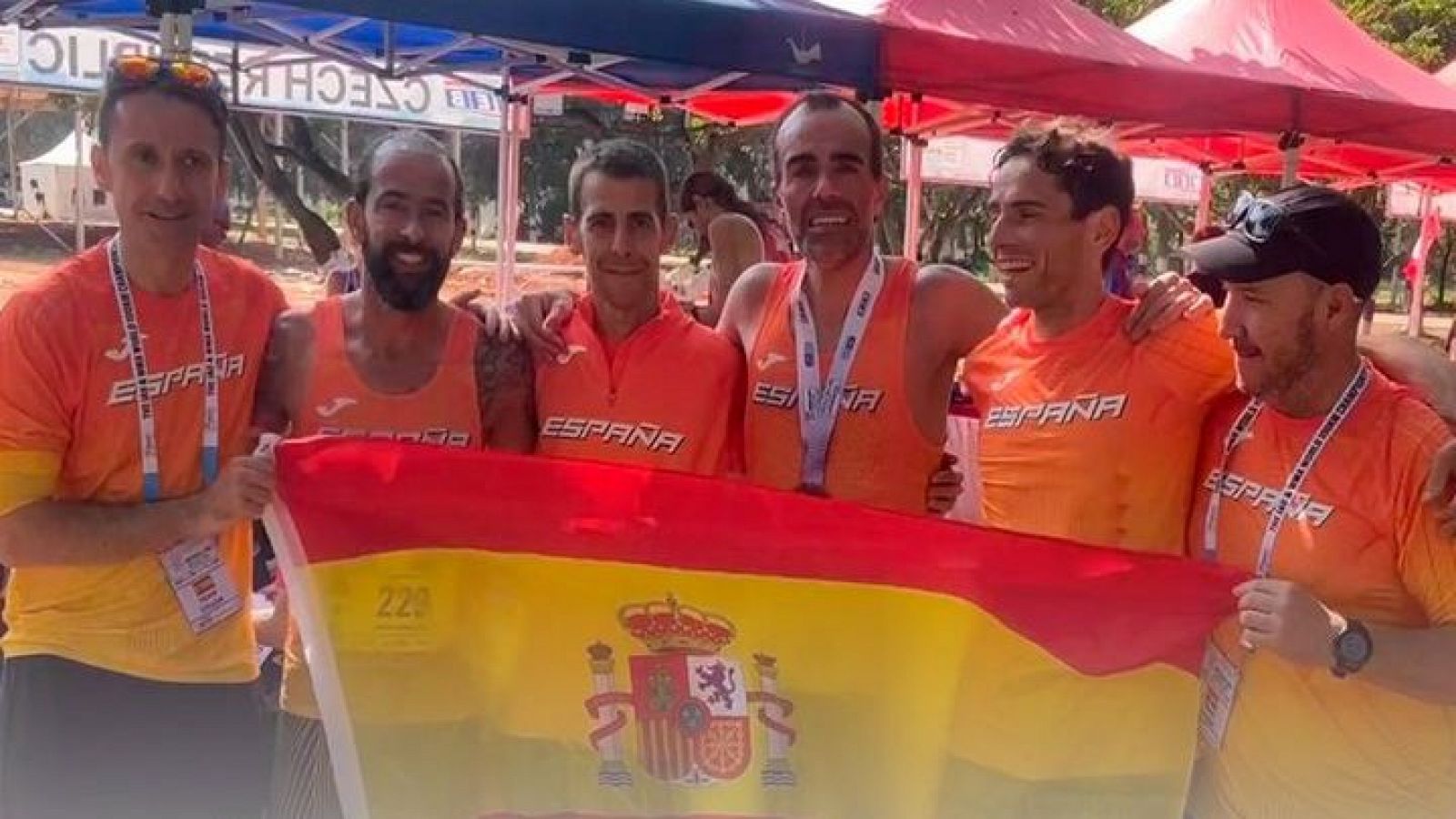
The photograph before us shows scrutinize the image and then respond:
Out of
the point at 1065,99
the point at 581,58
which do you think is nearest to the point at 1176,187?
the point at 1065,99

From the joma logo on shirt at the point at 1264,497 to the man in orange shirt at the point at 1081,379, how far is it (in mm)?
157

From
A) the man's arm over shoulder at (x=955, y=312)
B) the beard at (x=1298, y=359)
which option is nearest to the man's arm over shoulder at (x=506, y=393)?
the man's arm over shoulder at (x=955, y=312)

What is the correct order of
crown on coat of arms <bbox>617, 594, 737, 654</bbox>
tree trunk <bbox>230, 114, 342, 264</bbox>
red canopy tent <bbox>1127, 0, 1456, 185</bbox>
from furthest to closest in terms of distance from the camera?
1. tree trunk <bbox>230, 114, 342, 264</bbox>
2. red canopy tent <bbox>1127, 0, 1456, 185</bbox>
3. crown on coat of arms <bbox>617, 594, 737, 654</bbox>

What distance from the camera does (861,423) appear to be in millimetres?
3453

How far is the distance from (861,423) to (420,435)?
3.70 ft

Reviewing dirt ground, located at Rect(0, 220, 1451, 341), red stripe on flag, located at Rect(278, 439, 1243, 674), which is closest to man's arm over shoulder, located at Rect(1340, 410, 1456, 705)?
red stripe on flag, located at Rect(278, 439, 1243, 674)

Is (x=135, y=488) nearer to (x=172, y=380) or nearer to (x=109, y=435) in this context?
(x=109, y=435)

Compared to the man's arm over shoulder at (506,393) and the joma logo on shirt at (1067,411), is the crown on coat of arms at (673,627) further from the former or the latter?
the joma logo on shirt at (1067,411)

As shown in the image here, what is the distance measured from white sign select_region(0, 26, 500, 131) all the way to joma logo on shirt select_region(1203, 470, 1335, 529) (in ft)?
27.1

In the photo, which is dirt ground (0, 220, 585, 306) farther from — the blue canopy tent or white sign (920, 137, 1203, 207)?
the blue canopy tent

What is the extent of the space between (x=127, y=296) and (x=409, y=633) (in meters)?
0.94

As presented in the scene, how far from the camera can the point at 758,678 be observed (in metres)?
2.79

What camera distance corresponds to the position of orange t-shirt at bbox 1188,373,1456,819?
241 centimetres

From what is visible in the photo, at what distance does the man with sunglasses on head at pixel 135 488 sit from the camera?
8.93 feet
